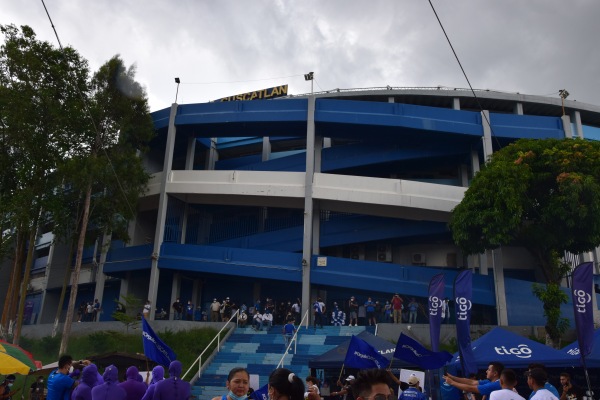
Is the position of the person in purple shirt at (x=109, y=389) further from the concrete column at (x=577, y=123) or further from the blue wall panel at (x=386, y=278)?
the concrete column at (x=577, y=123)

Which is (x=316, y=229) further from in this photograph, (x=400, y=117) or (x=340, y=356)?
(x=340, y=356)

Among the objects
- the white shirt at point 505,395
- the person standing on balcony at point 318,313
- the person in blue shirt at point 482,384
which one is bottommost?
the white shirt at point 505,395

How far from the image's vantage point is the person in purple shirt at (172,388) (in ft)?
19.0

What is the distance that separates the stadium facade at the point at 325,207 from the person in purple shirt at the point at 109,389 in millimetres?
18950

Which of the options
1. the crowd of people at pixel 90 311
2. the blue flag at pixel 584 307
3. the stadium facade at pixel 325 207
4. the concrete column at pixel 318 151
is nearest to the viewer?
the blue flag at pixel 584 307

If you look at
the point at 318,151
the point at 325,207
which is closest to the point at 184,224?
the point at 325,207

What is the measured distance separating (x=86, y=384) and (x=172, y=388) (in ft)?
3.94

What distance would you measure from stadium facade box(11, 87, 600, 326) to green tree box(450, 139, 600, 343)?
3.06m

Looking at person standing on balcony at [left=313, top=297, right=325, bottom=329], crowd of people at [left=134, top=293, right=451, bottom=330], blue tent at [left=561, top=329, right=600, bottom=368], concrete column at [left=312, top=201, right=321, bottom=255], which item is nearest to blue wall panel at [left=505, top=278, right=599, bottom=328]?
crowd of people at [left=134, top=293, right=451, bottom=330]

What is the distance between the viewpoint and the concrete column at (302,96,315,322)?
25344 mm

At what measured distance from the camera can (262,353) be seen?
20.5 metres

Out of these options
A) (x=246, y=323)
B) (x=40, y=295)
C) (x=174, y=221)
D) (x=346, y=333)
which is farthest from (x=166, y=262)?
(x=40, y=295)

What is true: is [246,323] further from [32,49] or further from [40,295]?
[40,295]

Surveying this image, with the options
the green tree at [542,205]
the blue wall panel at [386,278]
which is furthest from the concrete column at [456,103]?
the blue wall panel at [386,278]
